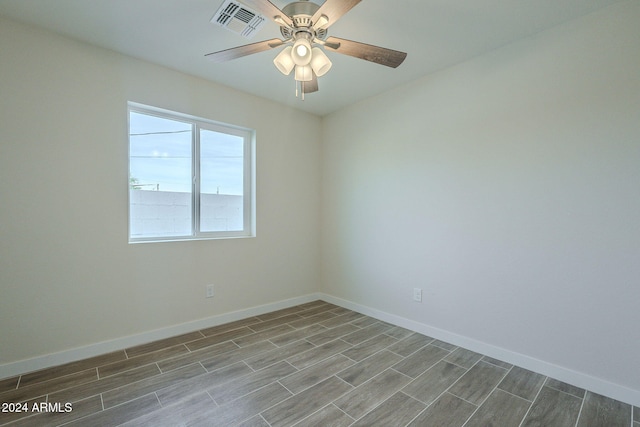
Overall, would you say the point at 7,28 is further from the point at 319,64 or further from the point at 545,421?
the point at 545,421

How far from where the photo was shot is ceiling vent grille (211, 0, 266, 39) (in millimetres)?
1851

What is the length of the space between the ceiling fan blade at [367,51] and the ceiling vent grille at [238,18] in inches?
22.2

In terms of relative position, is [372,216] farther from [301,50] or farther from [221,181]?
[301,50]

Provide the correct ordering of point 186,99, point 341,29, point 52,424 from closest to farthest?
point 52,424 → point 341,29 → point 186,99

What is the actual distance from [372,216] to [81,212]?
8.89ft

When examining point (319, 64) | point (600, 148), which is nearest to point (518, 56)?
point (600, 148)

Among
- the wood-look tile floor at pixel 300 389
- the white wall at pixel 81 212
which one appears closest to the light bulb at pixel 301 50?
the white wall at pixel 81 212

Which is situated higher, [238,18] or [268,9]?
[238,18]

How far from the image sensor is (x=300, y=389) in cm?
194

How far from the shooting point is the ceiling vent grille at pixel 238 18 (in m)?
1.85

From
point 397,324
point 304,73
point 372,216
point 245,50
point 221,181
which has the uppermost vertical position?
point 245,50

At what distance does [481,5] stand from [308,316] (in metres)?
3.14

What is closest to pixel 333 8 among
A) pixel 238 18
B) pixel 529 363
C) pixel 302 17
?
pixel 302 17

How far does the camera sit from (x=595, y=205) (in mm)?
1948
